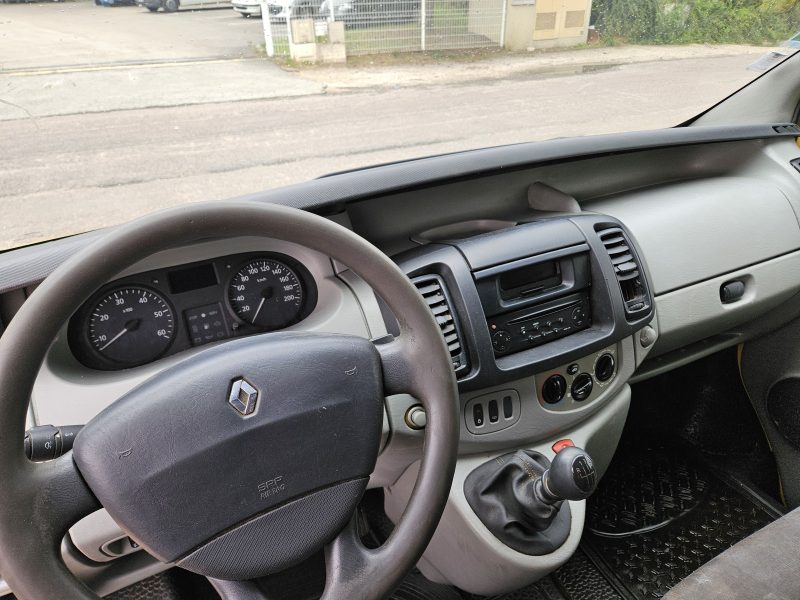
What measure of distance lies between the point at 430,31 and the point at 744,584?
6.26 feet

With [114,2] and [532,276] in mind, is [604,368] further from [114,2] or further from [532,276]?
[114,2]

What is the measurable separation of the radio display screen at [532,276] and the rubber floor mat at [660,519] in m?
0.90

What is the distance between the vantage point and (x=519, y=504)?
53.7 inches

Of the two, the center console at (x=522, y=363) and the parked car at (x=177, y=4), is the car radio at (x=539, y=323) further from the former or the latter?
the parked car at (x=177, y=4)

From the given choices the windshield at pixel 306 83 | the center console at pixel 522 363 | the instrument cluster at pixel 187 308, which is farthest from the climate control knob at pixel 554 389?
the windshield at pixel 306 83

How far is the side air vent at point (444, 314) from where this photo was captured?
131 centimetres

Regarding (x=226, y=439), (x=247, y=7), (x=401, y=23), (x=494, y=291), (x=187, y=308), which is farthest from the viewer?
(x=401, y=23)

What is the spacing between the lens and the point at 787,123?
2078 millimetres

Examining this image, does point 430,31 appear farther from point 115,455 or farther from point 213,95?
point 115,455

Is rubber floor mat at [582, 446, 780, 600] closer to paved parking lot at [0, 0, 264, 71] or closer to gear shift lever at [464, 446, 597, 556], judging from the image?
gear shift lever at [464, 446, 597, 556]

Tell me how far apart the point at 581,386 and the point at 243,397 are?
3.06 feet

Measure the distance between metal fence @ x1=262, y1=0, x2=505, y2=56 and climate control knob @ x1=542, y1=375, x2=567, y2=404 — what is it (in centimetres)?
123

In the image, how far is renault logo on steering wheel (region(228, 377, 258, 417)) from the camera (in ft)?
2.80

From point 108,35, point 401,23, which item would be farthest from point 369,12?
point 108,35
